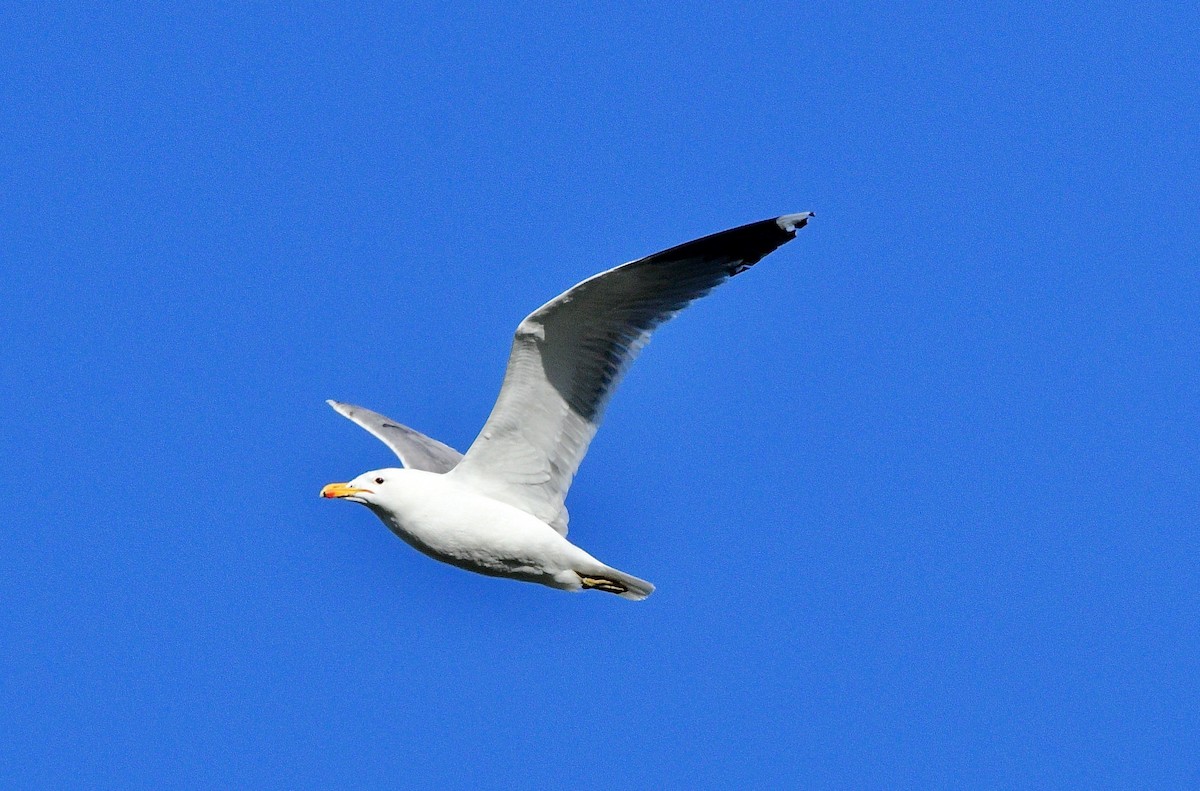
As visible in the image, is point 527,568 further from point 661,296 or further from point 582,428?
point 661,296

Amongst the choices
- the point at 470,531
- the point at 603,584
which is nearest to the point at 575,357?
the point at 470,531

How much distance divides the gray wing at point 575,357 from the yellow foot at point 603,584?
448 mm

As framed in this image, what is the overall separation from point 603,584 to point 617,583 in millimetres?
87

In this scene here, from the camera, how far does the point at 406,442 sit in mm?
12602

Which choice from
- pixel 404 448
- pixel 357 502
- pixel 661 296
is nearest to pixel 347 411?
pixel 404 448

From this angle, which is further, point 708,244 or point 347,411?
point 347,411

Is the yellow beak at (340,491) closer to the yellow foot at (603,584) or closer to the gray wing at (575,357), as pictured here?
the gray wing at (575,357)

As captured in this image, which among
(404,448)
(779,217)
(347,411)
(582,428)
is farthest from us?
(347,411)

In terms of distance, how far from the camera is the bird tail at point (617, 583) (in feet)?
35.4

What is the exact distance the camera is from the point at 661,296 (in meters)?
10.5

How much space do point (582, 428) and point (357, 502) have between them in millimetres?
1460

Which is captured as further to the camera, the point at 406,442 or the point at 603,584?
the point at 406,442

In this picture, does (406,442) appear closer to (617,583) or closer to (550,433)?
(550,433)

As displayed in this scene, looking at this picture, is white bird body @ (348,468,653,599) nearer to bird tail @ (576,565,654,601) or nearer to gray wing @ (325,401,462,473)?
bird tail @ (576,565,654,601)
